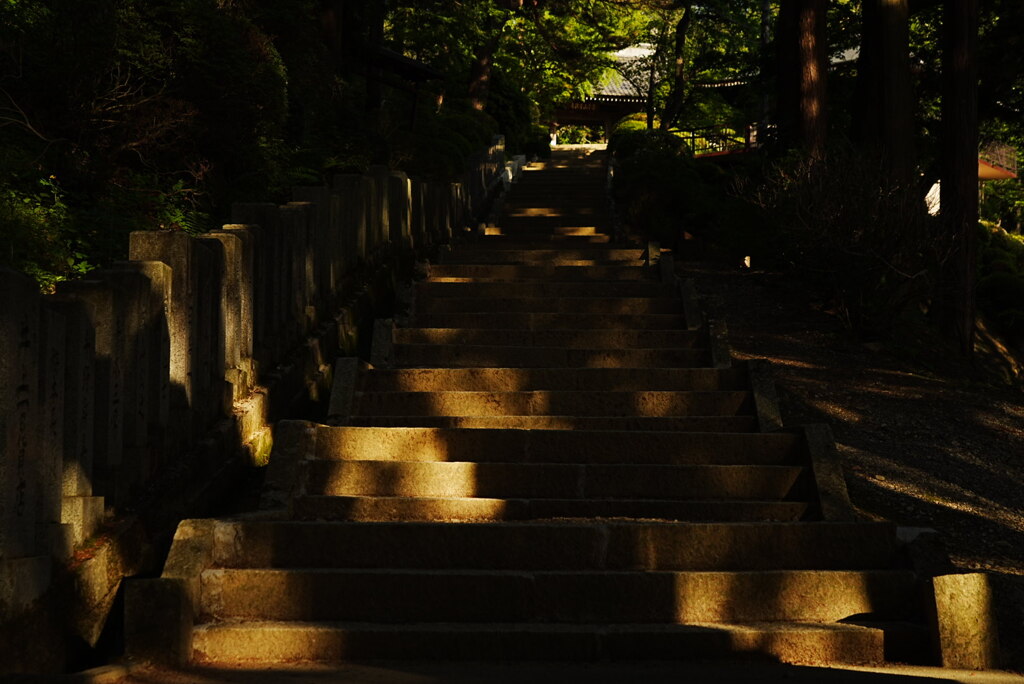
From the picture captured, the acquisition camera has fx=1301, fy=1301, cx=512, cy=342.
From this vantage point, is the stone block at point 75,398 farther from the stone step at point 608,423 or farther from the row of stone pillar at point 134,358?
the stone step at point 608,423

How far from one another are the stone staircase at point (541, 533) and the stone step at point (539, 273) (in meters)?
2.94

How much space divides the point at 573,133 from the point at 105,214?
158 feet

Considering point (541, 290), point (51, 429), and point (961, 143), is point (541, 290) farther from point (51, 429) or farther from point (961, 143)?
point (51, 429)

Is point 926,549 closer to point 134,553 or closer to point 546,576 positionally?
point 546,576

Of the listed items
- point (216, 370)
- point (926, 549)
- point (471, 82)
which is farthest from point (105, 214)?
point (471, 82)

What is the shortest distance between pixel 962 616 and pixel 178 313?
441 centimetres

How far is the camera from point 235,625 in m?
6.28

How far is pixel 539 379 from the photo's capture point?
989 centimetres

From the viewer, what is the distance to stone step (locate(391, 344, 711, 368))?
35.1 feet

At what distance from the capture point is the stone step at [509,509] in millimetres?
7598

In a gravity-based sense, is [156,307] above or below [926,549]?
above

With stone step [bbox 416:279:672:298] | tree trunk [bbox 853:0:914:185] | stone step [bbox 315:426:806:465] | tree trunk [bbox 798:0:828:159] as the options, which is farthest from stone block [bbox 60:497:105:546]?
tree trunk [bbox 798:0:828:159]

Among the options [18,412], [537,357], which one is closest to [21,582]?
[18,412]

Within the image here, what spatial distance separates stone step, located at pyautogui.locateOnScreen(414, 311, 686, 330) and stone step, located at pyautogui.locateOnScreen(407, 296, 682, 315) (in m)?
0.29
